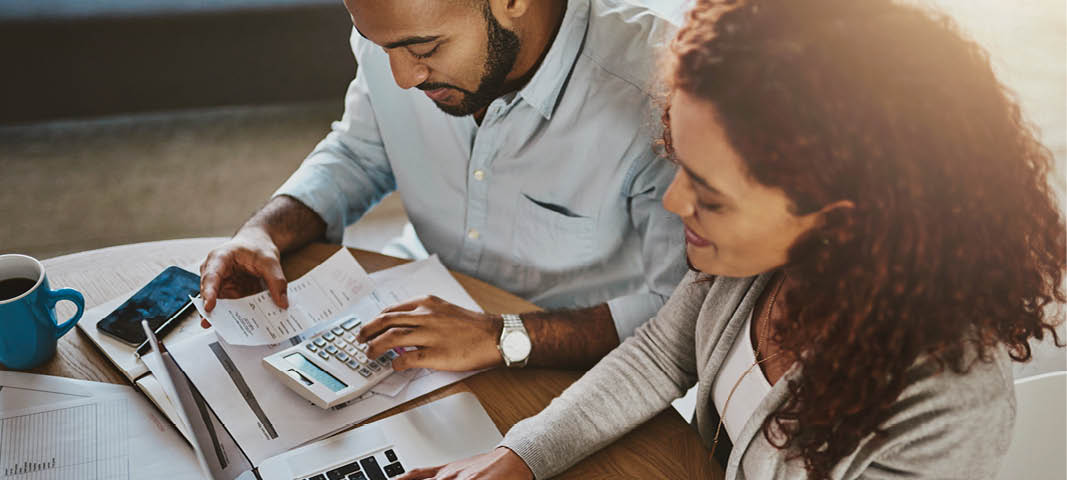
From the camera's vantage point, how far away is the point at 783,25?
0.71 meters

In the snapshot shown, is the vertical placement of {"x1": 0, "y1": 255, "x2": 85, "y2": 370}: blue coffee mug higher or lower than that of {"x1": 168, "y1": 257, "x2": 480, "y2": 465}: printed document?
higher

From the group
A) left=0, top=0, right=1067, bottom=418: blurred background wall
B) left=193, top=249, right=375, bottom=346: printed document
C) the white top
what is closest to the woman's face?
the white top

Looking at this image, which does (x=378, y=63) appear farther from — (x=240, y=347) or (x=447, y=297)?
(x=240, y=347)

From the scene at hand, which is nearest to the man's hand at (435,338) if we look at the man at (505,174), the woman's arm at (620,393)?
the man at (505,174)

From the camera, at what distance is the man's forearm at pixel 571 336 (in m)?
1.06

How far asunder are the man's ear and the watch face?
0.46m

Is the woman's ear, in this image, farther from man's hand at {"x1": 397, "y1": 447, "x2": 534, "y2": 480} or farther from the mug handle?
the mug handle

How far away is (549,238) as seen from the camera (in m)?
1.30

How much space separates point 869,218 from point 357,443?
587mm

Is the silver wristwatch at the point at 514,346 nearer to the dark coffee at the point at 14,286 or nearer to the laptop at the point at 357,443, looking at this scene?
the laptop at the point at 357,443

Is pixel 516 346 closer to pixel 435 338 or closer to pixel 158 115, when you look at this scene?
pixel 435 338

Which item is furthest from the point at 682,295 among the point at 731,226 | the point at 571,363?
the point at 731,226

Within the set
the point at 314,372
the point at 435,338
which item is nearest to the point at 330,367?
the point at 314,372

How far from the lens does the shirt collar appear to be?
1198 millimetres
